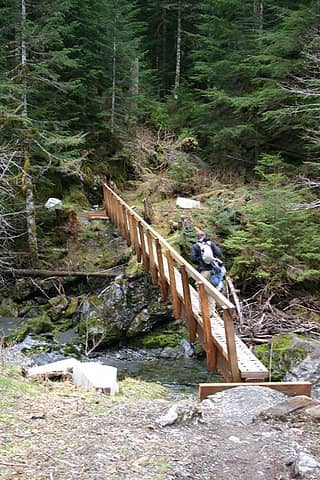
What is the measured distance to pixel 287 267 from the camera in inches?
439

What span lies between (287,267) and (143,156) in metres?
8.82

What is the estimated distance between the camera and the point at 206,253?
7.33m

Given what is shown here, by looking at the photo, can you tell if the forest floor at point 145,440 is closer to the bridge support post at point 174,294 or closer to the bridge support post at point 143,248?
the bridge support post at point 174,294

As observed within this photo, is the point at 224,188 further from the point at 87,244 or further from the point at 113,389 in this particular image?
the point at 113,389

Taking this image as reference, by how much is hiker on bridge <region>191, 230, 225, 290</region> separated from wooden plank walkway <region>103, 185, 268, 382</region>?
0.29m

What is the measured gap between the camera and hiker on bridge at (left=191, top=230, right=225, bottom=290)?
736 cm

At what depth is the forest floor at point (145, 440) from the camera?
10.6 feet

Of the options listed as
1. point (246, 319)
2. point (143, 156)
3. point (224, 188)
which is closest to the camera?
point (246, 319)

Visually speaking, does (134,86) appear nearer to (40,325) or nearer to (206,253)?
(40,325)

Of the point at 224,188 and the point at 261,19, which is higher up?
the point at 261,19

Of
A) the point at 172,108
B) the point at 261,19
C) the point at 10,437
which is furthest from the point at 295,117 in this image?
the point at 10,437

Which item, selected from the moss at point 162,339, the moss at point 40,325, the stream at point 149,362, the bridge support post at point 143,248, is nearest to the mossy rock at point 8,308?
the stream at point 149,362

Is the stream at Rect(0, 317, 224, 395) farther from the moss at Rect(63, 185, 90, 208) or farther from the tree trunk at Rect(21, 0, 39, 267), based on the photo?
the moss at Rect(63, 185, 90, 208)

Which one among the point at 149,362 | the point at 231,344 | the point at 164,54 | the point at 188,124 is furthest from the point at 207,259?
the point at 164,54
